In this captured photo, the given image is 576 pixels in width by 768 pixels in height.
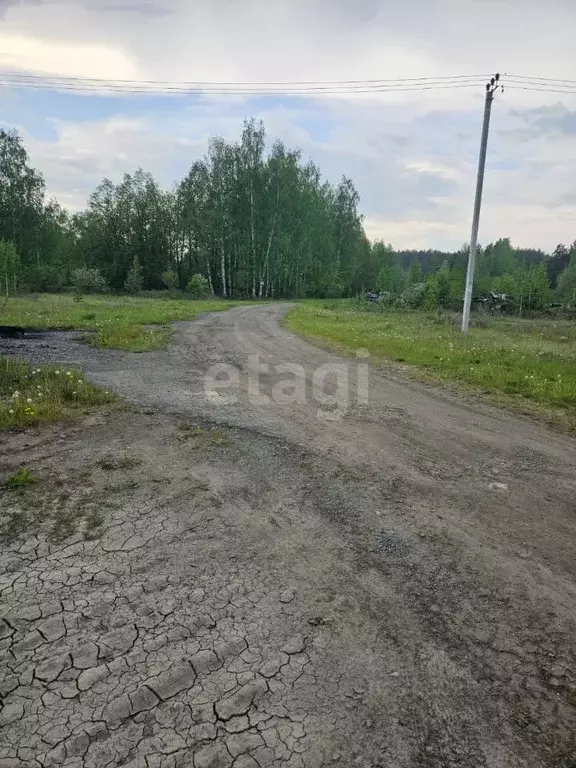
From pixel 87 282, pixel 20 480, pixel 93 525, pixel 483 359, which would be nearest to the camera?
pixel 93 525

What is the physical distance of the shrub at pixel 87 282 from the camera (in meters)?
35.0

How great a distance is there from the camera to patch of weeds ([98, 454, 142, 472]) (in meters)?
4.74

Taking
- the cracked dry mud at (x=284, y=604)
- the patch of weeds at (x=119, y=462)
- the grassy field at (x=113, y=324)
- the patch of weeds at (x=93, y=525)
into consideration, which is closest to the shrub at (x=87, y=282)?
the grassy field at (x=113, y=324)

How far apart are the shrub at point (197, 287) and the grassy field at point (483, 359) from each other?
20092mm

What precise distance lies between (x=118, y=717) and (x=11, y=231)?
160ft

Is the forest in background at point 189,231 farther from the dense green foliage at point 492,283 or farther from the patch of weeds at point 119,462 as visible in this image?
the patch of weeds at point 119,462

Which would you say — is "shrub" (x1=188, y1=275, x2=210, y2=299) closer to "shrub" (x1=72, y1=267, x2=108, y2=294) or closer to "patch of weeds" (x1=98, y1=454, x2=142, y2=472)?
"shrub" (x1=72, y1=267, x2=108, y2=294)

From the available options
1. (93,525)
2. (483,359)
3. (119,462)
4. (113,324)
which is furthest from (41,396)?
(113,324)

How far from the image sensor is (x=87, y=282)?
35.5 metres

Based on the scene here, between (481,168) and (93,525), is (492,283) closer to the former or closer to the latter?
(481,168)

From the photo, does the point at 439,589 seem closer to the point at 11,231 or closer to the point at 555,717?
the point at 555,717

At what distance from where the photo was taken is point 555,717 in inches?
86.5

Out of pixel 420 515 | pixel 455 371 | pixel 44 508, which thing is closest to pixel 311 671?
pixel 420 515

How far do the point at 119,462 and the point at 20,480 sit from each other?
0.92m
